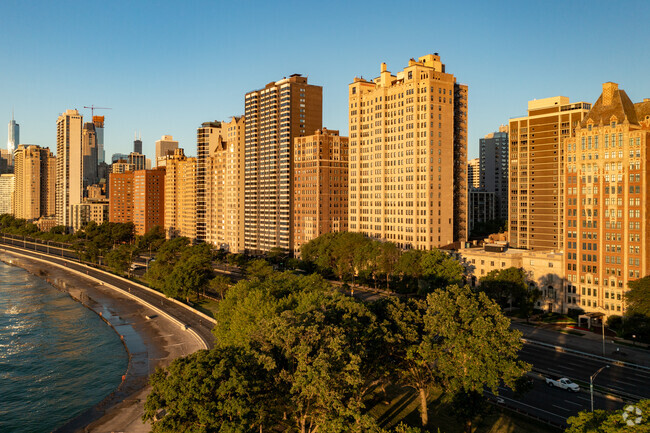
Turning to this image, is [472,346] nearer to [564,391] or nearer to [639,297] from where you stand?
[564,391]

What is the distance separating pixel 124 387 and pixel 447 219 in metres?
124

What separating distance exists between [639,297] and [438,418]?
A: 63.3 meters

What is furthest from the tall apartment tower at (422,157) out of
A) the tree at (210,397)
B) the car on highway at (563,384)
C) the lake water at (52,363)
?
the tree at (210,397)

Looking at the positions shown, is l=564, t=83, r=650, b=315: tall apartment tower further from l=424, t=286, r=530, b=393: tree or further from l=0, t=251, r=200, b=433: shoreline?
l=0, t=251, r=200, b=433: shoreline

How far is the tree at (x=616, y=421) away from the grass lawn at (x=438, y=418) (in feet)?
65.1

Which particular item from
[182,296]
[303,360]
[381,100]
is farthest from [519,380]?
[381,100]

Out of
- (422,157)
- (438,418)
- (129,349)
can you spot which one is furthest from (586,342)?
(129,349)

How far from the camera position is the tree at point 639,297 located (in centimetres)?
10712

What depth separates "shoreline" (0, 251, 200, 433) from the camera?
257 ft

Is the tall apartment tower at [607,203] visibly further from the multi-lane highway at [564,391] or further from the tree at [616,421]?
the tree at [616,421]

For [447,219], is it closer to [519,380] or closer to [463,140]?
[463,140]

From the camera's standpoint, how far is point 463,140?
620ft

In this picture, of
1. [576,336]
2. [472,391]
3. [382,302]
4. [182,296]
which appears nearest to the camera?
[472,391]

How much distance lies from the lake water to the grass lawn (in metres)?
51.1
